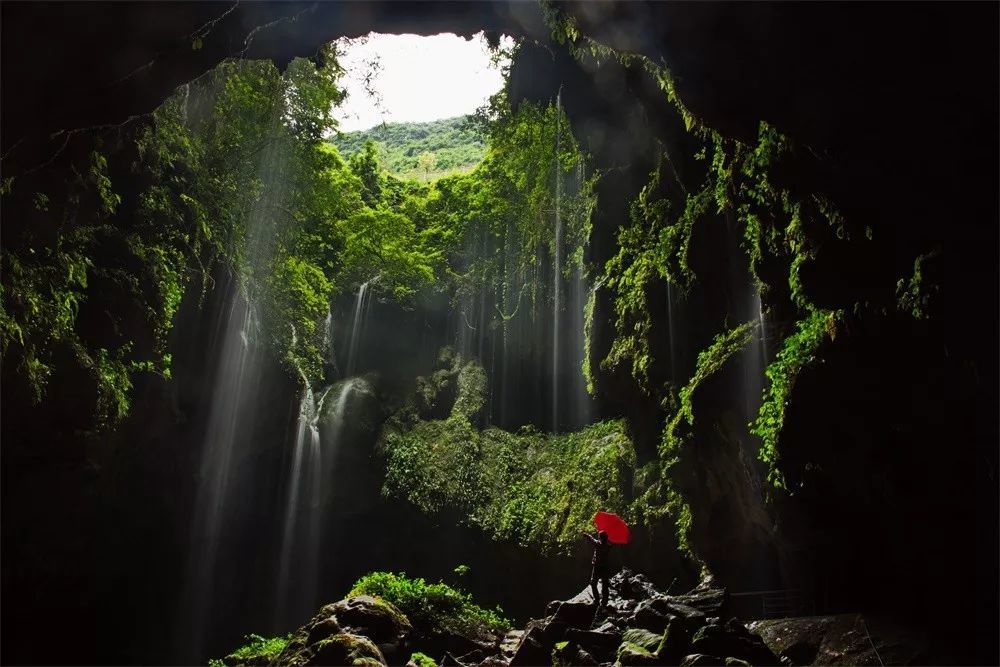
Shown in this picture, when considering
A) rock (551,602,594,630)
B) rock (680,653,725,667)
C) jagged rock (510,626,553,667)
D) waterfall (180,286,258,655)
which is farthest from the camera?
waterfall (180,286,258,655)

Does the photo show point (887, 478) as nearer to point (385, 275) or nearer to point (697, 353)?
point (697, 353)

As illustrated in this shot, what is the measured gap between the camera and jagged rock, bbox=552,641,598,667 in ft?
20.4

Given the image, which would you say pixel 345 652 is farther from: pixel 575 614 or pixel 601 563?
pixel 601 563

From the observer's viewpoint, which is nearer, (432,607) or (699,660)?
(699,660)

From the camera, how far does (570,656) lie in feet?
21.0

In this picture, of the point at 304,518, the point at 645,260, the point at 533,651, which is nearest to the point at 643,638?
the point at 533,651

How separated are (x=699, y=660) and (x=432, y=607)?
299 inches

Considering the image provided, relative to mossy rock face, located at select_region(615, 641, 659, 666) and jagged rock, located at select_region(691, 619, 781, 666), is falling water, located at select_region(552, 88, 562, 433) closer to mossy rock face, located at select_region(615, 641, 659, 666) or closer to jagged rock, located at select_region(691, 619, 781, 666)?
mossy rock face, located at select_region(615, 641, 659, 666)

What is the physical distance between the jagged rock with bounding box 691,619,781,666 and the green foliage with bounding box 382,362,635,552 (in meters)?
7.25

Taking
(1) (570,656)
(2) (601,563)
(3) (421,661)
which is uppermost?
(2) (601,563)

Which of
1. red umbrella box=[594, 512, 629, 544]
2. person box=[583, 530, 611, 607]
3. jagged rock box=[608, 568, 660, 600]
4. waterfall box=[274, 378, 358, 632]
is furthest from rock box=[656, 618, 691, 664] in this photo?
waterfall box=[274, 378, 358, 632]

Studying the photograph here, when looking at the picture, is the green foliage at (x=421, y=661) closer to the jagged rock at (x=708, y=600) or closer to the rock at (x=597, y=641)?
the rock at (x=597, y=641)

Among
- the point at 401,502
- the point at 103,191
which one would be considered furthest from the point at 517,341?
the point at 103,191

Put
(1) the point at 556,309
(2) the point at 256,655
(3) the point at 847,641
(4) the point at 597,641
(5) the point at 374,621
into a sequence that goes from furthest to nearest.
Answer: (1) the point at 556,309 → (2) the point at 256,655 → (5) the point at 374,621 → (4) the point at 597,641 → (3) the point at 847,641
